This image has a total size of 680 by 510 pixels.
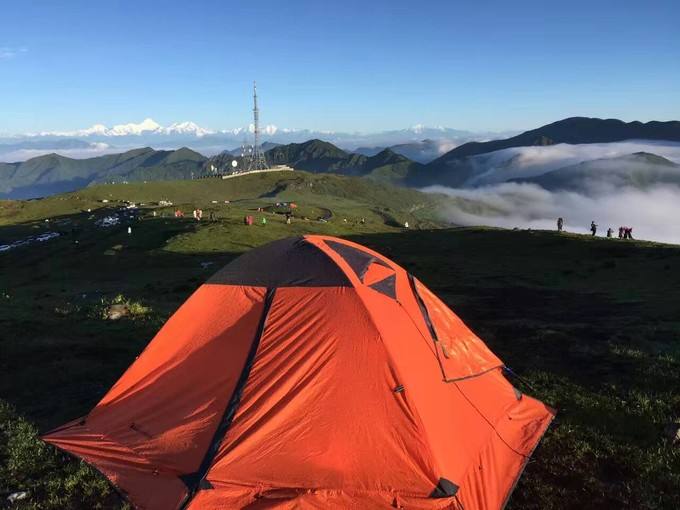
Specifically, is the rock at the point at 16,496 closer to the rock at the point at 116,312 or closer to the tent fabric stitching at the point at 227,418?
the tent fabric stitching at the point at 227,418

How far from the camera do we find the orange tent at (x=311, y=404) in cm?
812

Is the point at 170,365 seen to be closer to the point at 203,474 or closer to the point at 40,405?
the point at 203,474

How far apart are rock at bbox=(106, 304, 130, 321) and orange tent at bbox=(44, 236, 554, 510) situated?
11.2 meters

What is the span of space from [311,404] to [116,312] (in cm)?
1526

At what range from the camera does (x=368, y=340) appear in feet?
30.8

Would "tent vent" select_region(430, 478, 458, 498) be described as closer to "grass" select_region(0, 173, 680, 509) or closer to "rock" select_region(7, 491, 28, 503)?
"grass" select_region(0, 173, 680, 509)

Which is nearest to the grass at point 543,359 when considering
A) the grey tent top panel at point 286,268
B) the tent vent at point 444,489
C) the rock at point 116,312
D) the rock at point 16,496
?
the rock at point 16,496

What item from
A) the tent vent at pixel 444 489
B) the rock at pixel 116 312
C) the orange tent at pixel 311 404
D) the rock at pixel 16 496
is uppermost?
the orange tent at pixel 311 404

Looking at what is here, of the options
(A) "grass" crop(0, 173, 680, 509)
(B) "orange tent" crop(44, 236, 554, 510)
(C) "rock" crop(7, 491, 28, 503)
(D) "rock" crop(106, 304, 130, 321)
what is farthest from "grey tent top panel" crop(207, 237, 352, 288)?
(D) "rock" crop(106, 304, 130, 321)

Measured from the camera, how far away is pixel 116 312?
2112 cm

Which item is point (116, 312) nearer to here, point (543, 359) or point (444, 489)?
point (543, 359)

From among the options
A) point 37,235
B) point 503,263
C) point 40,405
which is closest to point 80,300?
point 40,405

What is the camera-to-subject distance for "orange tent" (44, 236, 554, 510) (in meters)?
8.12

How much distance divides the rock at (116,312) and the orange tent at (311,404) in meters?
11.2
